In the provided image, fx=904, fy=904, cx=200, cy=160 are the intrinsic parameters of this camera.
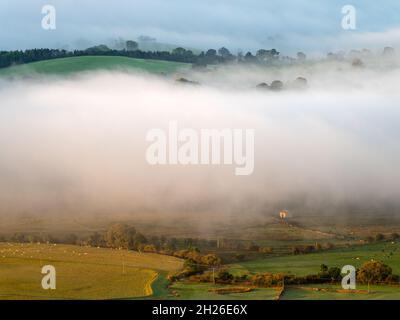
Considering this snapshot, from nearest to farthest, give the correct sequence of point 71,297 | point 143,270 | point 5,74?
point 71,297 < point 143,270 < point 5,74

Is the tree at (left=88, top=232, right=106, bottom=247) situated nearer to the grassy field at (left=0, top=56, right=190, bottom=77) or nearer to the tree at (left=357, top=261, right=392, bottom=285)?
the tree at (left=357, top=261, right=392, bottom=285)

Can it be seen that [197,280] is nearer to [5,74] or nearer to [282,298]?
[282,298]

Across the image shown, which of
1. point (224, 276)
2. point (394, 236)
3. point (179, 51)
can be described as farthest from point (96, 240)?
point (179, 51)

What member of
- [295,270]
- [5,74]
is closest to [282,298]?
[295,270]
